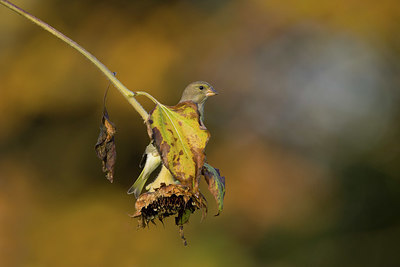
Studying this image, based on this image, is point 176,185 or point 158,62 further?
point 158,62

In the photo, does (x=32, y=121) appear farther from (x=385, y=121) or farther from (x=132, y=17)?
(x=385, y=121)

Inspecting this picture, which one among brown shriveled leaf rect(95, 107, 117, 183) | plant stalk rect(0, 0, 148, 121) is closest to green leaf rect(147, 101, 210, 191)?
plant stalk rect(0, 0, 148, 121)

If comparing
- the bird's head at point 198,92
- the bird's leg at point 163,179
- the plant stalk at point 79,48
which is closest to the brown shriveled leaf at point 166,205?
the bird's leg at point 163,179

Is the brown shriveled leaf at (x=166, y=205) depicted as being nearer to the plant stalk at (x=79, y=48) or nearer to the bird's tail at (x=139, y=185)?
the bird's tail at (x=139, y=185)

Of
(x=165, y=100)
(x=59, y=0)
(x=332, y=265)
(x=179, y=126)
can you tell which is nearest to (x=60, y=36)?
(x=179, y=126)

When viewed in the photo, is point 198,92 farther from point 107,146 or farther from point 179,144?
point 179,144

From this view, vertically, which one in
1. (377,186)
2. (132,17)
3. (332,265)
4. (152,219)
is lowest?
(152,219)

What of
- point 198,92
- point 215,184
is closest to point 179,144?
point 215,184
